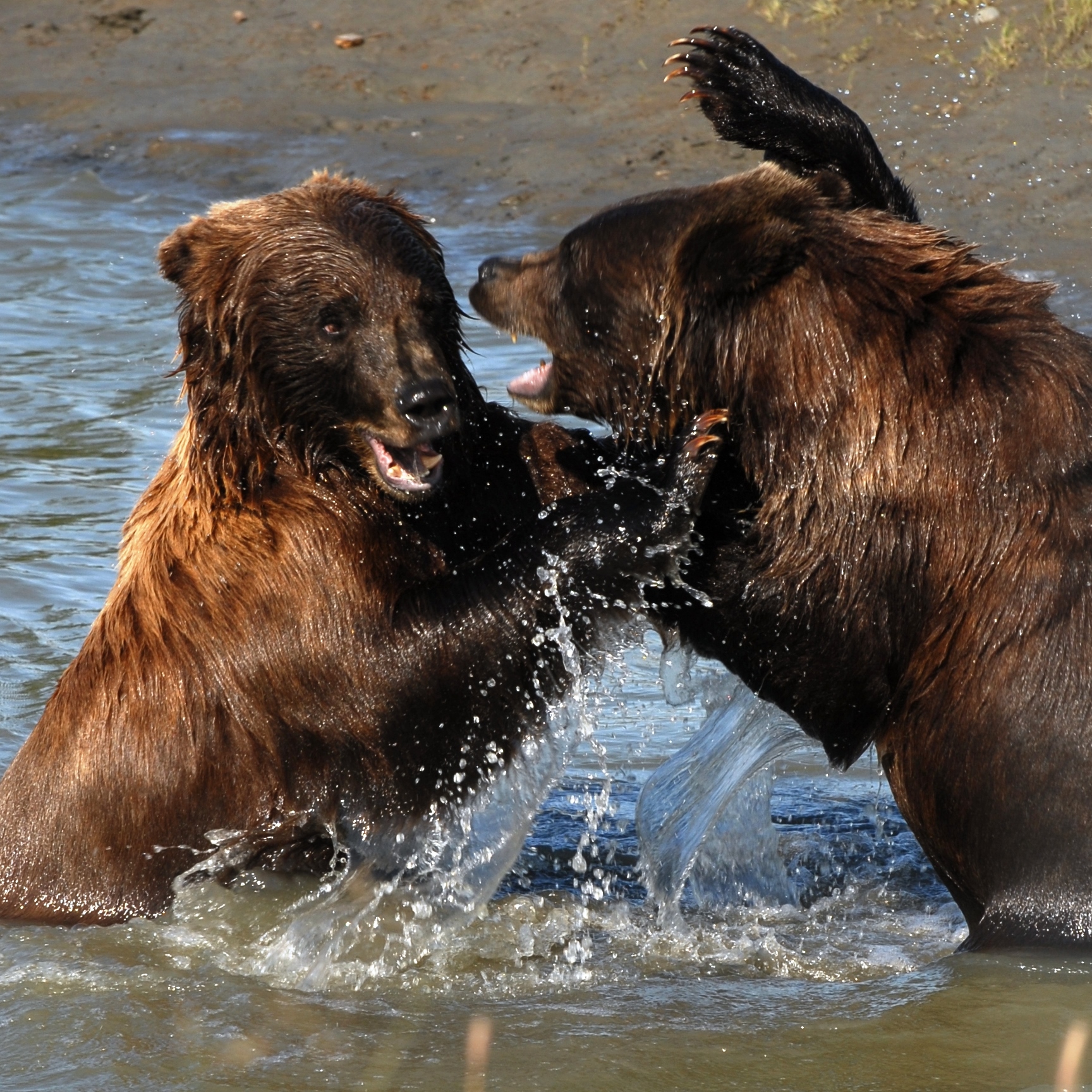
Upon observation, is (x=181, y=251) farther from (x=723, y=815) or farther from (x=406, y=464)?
(x=723, y=815)

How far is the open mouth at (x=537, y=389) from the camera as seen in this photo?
196 inches

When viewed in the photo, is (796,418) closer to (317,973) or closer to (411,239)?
(411,239)

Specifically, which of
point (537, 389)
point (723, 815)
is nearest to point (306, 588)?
point (537, 389)

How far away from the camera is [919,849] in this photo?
19.7ft

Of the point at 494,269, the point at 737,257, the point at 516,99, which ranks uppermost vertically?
the point at 737,257

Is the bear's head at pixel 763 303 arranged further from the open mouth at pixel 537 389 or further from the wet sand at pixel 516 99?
the wet sand at pixel 516 99

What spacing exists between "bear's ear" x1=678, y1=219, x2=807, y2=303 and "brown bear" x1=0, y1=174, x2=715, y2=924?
→ 0.58m

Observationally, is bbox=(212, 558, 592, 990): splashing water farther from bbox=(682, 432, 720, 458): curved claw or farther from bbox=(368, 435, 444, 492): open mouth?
bbox=(682, 432, 720, 458): curved claw

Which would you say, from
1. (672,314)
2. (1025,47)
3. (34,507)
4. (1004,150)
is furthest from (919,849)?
(1025,47)

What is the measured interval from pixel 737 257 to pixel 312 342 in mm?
1153

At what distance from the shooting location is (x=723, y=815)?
5.74 m

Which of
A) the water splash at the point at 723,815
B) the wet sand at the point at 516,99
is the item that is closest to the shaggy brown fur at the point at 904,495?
the water splash at the point at 723,815

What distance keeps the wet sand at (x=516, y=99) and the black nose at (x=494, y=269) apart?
20.2 feet

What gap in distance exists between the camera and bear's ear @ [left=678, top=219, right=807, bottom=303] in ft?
14.9
